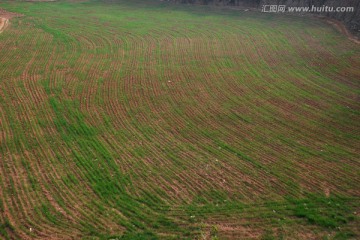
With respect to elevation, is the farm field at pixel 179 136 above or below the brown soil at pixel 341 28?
below

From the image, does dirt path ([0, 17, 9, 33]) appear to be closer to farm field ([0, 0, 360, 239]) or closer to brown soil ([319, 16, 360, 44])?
farm field ([0, 0, 360, 239])

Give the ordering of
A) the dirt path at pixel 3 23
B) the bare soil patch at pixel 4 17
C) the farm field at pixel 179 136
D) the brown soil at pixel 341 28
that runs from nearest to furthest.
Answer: the farm field at pixel 179 136, the brown soil at pixel 341 28, the dirt path at pixel 3 23, the bare soil patch at pixel 4 17

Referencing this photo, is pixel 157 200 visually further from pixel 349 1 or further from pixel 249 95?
pixel 349 1

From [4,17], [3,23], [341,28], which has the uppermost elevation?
[4,17]

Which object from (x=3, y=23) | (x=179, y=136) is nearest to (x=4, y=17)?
(x=3, y=23)

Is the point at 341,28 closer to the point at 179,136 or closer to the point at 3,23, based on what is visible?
the point at 179,136

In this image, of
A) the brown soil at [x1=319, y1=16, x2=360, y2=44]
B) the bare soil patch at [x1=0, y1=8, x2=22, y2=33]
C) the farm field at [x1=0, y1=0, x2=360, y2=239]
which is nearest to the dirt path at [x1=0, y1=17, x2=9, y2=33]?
the bare soil patch at [x1=0, y1=8, x2=22, y2=33]

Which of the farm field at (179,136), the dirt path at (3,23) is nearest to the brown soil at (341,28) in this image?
the farm field at (179,136)

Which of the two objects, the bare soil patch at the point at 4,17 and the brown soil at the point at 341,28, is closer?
the brown soil at the point at 341,28

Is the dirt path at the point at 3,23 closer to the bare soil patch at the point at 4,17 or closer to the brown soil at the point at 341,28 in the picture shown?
the bare soil patch at the point at 4,17
